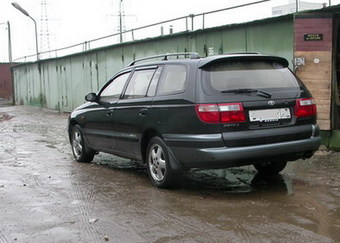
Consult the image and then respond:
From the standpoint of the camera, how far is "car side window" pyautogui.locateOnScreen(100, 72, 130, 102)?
6.73m

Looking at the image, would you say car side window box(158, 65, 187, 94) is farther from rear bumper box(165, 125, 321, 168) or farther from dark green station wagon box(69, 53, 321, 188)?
rear bumper box(165, 125, 321, 168)

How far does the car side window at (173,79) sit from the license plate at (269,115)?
0.92 m

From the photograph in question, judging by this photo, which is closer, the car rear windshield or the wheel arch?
the car rear windshield

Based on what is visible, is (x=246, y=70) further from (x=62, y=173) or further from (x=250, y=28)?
(x=250, y=28)

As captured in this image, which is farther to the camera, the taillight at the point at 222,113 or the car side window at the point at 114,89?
the car side window at the point at 114,89

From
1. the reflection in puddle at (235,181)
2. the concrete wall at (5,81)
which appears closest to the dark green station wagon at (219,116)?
the reflection in puddle at (235,181)

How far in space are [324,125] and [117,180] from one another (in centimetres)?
399

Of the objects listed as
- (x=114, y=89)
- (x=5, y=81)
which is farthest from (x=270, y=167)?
(x=5, y=81)

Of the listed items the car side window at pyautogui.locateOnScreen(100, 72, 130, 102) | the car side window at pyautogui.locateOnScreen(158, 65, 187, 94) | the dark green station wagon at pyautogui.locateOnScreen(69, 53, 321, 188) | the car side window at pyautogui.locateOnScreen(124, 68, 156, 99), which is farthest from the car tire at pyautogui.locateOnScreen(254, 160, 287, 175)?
the car side window at pyautogui.locateOnScreen(100, 72, 130, 102)

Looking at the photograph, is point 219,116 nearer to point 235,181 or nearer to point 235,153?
point 235,153

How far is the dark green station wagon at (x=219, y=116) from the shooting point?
4.95 metres

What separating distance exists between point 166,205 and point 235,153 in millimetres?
970

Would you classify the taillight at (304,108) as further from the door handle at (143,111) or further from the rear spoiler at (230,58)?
the door handle at (143,111)

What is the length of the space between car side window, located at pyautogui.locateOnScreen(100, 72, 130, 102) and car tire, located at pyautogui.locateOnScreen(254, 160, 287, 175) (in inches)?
91.1
